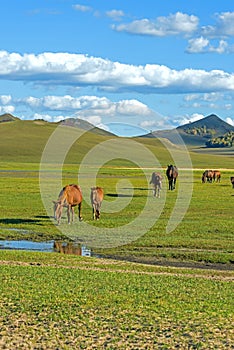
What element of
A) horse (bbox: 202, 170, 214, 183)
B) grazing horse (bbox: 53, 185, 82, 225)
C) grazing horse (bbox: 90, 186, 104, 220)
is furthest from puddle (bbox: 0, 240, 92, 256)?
horse (bbox: 202, 170, 214, 183)

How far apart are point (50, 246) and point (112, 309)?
12812 mm

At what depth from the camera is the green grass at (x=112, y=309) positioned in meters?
11.0

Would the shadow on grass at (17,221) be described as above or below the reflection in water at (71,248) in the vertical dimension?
above

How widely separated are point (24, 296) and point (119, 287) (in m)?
2.53

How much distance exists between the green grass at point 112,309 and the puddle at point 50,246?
5607mm

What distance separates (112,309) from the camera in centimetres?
1300

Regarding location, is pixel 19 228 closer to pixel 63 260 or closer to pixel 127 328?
pixel 63 260

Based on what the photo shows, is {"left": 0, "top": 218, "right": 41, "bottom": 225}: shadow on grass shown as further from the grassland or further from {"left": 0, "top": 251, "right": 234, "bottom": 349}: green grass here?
{"left": 0, "top": 251, "right": 234, "bottom": 349}: green grass

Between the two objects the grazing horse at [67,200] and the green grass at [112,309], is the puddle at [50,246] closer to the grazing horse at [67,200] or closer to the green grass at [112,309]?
the grazing horse at [67,200]

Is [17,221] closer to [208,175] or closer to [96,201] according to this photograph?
[96,201]

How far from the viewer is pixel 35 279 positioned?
53.4 feet

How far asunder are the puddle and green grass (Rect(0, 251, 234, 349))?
5.61 metres

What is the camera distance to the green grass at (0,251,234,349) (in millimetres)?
11008

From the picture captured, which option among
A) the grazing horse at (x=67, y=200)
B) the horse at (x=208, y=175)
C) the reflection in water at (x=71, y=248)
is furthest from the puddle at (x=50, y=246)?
the horse at (x=208, y=175)
